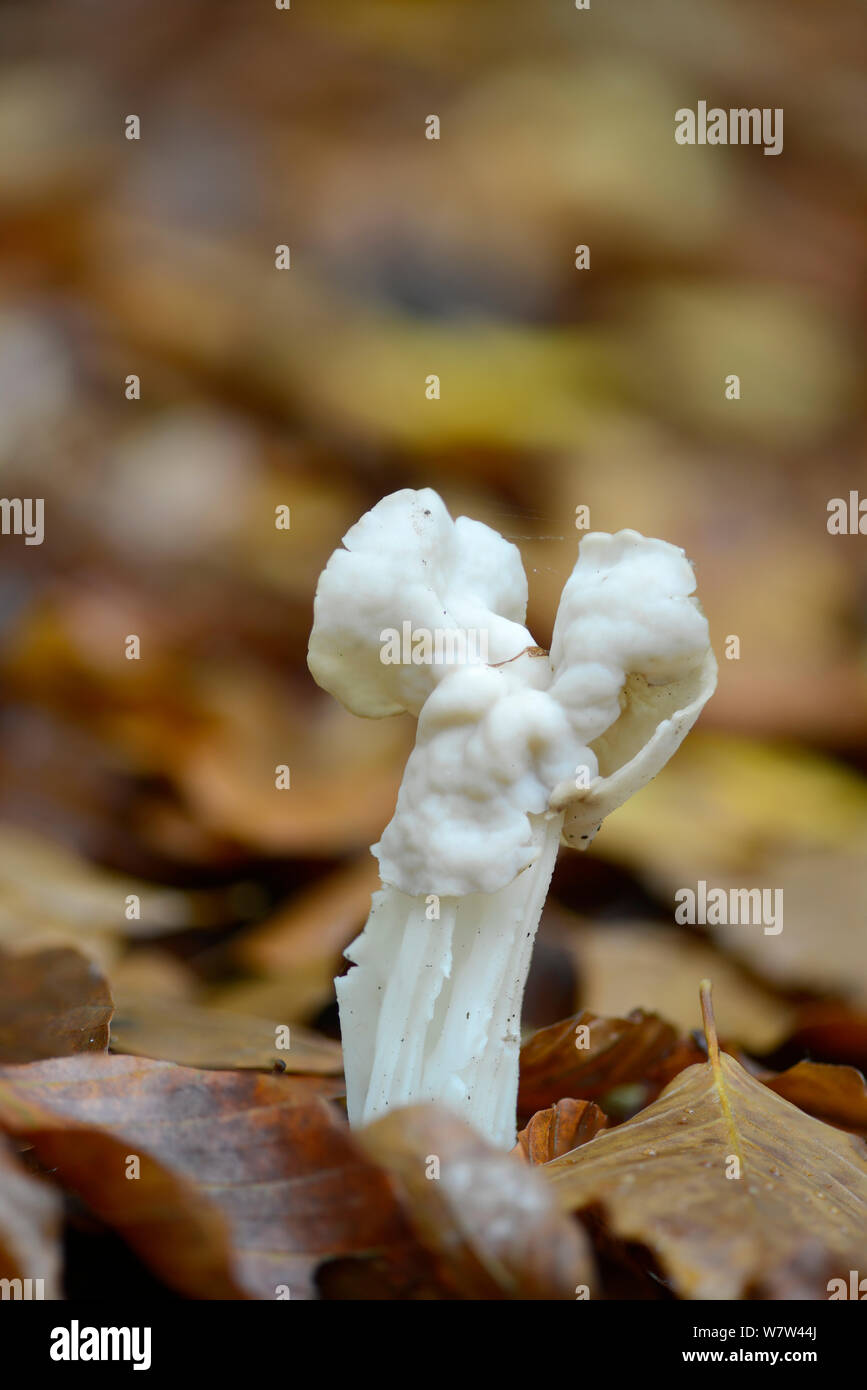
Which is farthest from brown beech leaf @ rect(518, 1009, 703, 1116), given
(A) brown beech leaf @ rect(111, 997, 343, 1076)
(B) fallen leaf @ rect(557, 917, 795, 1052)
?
(A) brown beech leaf @ rect(111, 997, 343, 1076)

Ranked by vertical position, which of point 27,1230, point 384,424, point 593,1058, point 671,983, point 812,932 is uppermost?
point 384,424

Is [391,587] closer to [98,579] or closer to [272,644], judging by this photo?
[272,644]

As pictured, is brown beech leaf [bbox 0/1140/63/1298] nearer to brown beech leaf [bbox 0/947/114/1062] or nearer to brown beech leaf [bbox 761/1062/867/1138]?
brown beech leaf [bbox 0/947/114/1062]

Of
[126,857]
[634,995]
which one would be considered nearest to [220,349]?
[126,857]

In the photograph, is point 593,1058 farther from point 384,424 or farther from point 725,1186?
point 384,424

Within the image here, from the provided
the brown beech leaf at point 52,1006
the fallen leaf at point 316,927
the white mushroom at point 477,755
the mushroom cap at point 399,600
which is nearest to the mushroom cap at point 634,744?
the white mushroom at point 477,755

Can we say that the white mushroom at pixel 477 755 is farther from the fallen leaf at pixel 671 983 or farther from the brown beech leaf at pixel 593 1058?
the fallen leaf at pixel 671 983

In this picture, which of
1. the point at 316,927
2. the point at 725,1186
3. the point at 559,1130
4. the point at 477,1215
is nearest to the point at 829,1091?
the point at 559,1130
